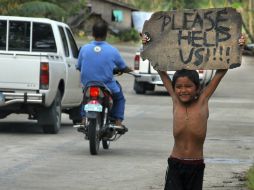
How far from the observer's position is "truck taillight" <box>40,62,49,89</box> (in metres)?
14.1

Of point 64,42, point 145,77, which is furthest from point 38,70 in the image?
point 145,77

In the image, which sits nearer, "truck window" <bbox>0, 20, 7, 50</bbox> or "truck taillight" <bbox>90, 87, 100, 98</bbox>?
"truck taillight" <bbox>90, 87, 100, 98</bbox>

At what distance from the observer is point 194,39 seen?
7.24 m

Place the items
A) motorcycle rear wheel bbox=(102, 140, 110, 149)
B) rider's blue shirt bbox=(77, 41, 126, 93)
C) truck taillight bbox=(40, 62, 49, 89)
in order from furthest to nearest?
truck taillight bbox=(40, 62, 49, 89)
motorcycle rear wheel bbox=(102, 140, 110, 149)
rider's blue shirt bbox=(77, 41, 126, 93)

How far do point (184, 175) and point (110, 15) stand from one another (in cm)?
7765

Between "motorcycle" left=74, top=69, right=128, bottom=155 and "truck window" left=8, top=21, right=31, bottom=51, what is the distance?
3.33 meters

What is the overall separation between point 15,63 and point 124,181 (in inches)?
191

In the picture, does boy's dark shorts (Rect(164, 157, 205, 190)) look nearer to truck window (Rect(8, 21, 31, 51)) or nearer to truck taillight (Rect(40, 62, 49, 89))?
truck taillight (Rect(40, 62, 49, 89))

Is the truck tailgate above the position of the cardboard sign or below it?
below

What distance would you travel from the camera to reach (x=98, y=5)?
82500mm

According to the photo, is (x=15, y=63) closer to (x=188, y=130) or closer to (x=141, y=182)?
(x=141, y=182)

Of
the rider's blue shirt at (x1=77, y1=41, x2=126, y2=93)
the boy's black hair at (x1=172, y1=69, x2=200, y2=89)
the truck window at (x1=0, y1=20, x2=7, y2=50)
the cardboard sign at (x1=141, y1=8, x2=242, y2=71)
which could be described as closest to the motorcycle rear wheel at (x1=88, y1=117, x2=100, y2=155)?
the rider's blue shirt at (x1=77, y1=41, x2=126, y2=93)

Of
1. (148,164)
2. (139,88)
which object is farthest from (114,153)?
(139,88)

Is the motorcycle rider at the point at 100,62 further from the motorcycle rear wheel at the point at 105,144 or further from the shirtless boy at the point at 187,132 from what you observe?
the shirtless boy at the point at 187,132
